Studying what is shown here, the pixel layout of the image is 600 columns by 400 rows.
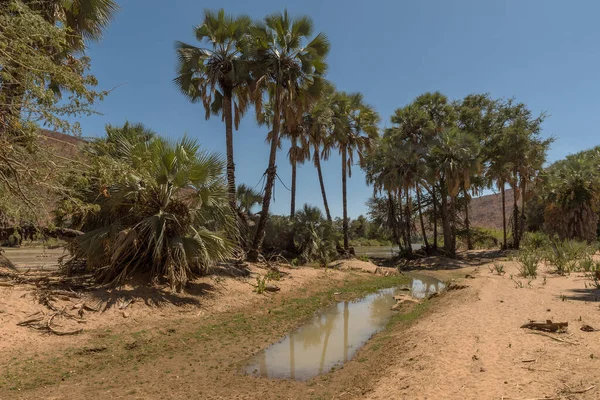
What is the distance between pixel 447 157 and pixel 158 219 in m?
22.9

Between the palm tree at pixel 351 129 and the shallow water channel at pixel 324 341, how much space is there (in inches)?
565

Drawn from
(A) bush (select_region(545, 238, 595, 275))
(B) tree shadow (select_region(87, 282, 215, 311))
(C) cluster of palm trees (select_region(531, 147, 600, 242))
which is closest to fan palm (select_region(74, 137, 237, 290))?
(B) tree shadow (select_region(87, 282, 215, 311))

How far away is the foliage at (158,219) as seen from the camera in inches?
380

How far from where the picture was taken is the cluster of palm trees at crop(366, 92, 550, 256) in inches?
1084

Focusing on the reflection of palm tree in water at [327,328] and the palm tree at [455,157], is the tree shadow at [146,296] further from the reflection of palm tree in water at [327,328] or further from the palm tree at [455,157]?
the palm tree at [455,157]

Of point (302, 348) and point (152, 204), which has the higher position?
point (152, 204)

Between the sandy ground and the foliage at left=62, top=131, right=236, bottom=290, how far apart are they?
3.22 ft

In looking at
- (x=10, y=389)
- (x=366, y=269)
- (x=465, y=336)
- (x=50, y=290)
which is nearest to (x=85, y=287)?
(x=50, y=290)

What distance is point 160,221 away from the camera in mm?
9891

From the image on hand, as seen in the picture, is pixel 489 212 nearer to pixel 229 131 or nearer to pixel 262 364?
pixel 229 131

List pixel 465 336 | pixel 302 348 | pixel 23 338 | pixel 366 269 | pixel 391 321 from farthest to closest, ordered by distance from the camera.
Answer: pixel 366 269 < pixel 391 321 < pixel 302 348 < pixel 23 338 < pixel 465 336

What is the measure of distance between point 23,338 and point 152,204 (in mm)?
4319

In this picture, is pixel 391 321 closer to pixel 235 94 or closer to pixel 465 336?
pixel 465 336

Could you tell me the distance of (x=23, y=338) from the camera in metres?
6.73
